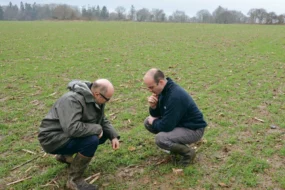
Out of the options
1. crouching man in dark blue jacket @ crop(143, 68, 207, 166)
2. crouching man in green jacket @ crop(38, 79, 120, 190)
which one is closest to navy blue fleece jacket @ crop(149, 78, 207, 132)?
crouching man in dark blue jacket @ crop(143, 68, 207, 166)

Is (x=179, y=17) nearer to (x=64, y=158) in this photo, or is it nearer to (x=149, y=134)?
(x=149, y=134)

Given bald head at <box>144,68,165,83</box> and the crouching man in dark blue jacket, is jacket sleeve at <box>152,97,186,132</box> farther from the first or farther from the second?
bald head at <box>144,68,165,83</box>

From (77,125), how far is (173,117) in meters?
1.28

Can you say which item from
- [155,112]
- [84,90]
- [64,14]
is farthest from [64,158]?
[64,14]

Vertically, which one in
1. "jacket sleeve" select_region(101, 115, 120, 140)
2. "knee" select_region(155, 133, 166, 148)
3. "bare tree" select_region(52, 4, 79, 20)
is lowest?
"knee" select_region(155, 133, 166, 148)

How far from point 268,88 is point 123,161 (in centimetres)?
550

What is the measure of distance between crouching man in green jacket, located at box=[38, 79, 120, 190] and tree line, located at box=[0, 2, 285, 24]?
79651 mm

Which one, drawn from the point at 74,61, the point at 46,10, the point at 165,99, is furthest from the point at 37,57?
the point at 46,10

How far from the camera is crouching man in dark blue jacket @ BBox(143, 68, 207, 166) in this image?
3.91 m

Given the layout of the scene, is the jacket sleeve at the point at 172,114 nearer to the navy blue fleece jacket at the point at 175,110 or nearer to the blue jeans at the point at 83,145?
A: the navy blue fleece jacket at the point at 175,110

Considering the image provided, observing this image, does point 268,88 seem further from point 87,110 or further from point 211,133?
point 87,110

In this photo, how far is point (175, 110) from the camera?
3908 millimetres

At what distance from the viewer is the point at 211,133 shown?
532 centimetres

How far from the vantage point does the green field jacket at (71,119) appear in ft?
11.4
